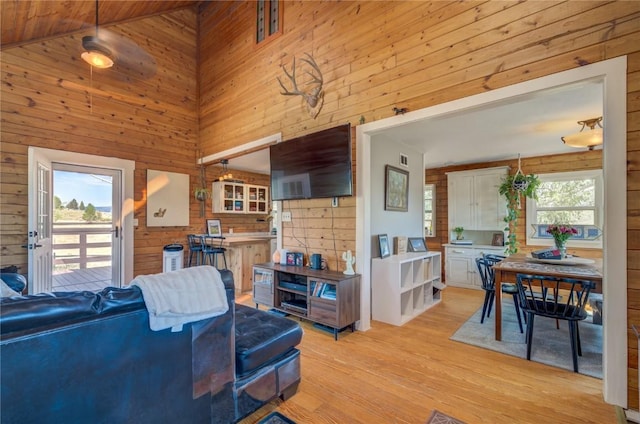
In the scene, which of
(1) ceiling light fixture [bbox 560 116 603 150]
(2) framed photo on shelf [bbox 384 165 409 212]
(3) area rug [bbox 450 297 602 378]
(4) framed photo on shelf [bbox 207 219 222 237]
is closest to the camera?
(3) area rug [bbox 450 297 602 378]

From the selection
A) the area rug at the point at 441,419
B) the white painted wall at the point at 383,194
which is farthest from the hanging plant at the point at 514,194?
the area rug at the point at 441,419

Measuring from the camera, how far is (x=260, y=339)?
1.78 metres

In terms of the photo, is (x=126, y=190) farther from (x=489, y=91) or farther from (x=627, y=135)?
(x=627, y=135)

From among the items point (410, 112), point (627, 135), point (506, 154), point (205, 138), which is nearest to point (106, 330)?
point (410, 112)

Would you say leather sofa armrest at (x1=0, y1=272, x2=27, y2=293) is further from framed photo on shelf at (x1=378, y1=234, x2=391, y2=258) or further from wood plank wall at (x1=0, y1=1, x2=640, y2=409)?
framed photo on shelf at (x1=378, y1=234, x2=391, y2=258)

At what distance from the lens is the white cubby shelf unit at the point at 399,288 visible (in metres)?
3.31

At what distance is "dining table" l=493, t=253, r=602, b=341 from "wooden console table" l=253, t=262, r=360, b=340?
1.39 m

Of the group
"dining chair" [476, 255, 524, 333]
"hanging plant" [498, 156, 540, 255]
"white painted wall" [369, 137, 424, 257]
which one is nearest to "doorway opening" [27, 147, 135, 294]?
"white painted wall" [369, 137, 424, 257]

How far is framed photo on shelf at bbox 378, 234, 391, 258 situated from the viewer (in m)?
3.62

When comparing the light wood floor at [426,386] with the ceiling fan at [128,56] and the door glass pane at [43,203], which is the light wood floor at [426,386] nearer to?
the door glass pane at [43,203]

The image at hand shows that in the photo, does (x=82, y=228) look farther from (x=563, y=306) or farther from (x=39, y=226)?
(x=563, y=306)

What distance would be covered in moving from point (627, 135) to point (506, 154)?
3.51 m

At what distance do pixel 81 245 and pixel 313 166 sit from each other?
3948 millimetres

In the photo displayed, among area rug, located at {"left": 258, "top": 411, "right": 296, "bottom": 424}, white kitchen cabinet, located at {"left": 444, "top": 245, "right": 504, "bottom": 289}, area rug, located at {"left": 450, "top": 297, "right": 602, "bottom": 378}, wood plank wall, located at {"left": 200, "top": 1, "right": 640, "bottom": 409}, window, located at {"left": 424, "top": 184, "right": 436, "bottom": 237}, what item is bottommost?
area rug, located at {"left": 450, "top": 297, "right": 602, "bottom": 378}
